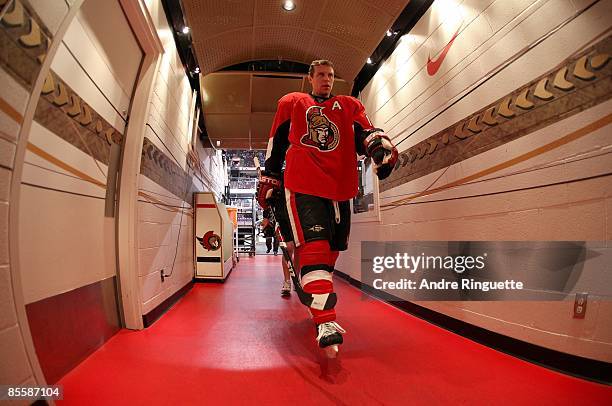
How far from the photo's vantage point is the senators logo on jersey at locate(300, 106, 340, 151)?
1639 millimetres

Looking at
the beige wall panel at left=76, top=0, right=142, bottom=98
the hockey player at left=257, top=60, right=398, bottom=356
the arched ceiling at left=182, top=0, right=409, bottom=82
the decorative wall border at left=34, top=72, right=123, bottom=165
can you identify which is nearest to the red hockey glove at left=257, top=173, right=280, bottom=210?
the hockey player at left=257, top=60, right=398, bottom=356

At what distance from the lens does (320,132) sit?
1.66 m

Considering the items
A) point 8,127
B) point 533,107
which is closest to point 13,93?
point 8,127

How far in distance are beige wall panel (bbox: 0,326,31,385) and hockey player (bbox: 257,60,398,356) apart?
1013mm

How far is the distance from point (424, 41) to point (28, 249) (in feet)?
8.99

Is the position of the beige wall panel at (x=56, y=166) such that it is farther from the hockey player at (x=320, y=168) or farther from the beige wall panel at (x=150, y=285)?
the hockey player at (x=320, y=168)

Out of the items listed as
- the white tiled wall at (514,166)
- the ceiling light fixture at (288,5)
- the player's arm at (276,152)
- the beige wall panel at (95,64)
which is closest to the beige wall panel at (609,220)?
the white tiled wall at (514,166)

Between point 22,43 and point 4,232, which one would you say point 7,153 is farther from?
point 22,43

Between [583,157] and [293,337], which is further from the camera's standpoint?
[293,337]

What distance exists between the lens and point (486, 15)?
164cm

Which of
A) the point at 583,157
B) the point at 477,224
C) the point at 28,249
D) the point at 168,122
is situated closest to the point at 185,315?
the point at 28,249

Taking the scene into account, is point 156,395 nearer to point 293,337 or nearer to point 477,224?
point 293,337

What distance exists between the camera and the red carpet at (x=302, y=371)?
1023mm

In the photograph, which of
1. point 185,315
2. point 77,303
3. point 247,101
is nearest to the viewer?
point 77,303
